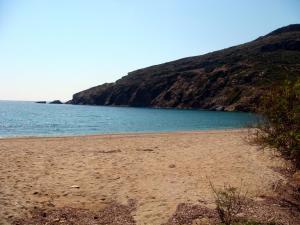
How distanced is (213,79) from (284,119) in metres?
135

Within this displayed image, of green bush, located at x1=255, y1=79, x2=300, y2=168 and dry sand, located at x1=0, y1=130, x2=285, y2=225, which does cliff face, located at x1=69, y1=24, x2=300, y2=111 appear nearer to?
dry sand, located at x1=0, y1=130, x2=285, y2=225

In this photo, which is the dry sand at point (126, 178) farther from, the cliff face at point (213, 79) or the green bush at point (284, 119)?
the cliff face at point (213, 79)

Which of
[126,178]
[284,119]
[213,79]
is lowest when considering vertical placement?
[126,178]

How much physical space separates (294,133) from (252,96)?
11029 centimetres

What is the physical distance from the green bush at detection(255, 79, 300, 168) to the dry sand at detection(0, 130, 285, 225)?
1.91 metres

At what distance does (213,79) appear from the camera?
5684 inches

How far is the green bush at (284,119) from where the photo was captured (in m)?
10.8

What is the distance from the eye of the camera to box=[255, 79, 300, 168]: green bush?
10781mm

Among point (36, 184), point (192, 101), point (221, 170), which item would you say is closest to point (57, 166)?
point (36, 184)

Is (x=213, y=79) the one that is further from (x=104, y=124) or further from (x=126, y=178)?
(x=126, y=178)

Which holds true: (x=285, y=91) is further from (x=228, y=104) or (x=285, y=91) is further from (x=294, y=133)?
(x=228, y=104)

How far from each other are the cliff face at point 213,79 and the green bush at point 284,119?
101m

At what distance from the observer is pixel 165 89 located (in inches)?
6309

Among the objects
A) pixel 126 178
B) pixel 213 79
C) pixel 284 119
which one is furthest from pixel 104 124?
pixel 213 79
